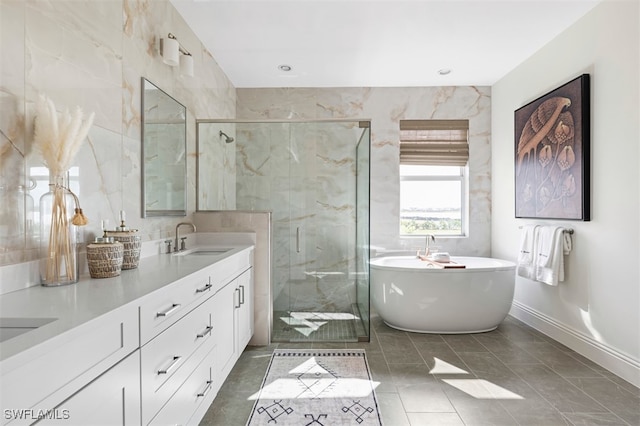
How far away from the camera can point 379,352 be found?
296cm

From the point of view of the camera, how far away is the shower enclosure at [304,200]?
3.34 meters

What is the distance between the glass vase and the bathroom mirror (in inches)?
32.0

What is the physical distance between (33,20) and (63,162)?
1.82 feet

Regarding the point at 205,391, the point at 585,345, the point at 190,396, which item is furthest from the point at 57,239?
the point at 585,345

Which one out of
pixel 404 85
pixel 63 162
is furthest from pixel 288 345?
pixel 404 85

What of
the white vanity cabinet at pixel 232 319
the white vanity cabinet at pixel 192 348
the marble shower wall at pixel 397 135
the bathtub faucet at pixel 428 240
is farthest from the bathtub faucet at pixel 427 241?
the white vanity cabinet at pixel 192 348

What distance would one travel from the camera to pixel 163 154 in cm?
257

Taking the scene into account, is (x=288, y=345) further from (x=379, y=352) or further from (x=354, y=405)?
(x=354, y=405)

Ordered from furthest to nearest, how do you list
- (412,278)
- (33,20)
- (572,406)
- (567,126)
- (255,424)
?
(412,278)
(567,126)
(572,406)
(255,424)
(33,20)

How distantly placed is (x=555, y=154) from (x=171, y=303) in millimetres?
3197

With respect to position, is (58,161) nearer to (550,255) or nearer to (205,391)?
(205,391)

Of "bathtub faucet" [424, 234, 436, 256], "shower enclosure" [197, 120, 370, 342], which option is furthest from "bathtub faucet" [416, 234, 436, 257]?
"shower enclosure" [197, 120, 370, 342]

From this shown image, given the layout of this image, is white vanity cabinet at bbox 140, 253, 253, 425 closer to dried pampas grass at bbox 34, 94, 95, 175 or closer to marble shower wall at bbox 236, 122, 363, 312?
dried pampas grass at bbox 34, 94, 95, 175

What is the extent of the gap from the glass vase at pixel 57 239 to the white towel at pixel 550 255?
10.8 ft
